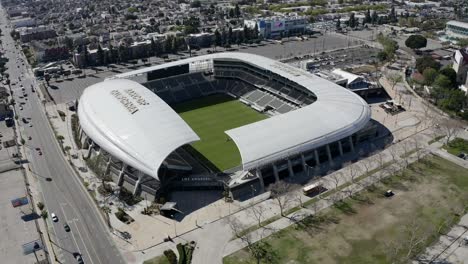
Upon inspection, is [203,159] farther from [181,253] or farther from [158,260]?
[158,260]

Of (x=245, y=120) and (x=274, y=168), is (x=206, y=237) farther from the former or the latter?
(x=245, y=120)

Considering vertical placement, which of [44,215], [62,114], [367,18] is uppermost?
[367,18]

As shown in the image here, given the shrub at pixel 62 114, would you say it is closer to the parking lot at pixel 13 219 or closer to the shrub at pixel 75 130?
the shrub at pixel 75 130

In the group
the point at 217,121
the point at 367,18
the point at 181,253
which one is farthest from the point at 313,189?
the point at 367,18

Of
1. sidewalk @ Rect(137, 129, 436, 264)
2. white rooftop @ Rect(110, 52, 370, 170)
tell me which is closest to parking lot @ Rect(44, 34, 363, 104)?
white rooftop @ Rect(110, 52, 370, 170)

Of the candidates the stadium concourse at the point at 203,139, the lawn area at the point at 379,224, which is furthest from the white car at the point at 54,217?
the lawn area at the point at 379,224

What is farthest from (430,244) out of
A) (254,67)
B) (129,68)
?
(129,68)
